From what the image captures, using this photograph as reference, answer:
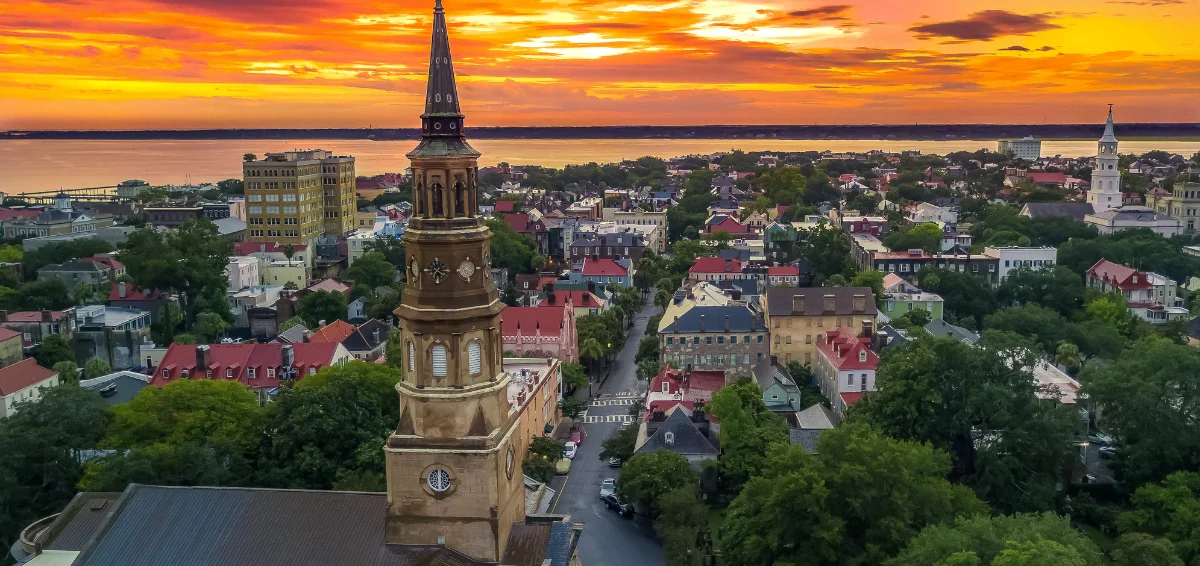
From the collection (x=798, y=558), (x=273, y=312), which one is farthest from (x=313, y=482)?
(x=273, y=312)

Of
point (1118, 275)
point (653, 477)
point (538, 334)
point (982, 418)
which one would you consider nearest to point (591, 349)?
point (538, 334)

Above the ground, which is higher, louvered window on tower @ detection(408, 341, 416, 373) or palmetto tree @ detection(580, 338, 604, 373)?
louvered window on tower @ detection(408, 341, 416, 373)

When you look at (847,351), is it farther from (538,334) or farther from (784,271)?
(784,271)

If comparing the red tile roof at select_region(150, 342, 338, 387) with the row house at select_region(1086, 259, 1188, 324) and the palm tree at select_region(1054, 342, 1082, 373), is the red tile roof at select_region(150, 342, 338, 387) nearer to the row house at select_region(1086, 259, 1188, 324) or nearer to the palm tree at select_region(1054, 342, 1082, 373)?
the palm tree at select_region(1054, 342, 1082, 373)

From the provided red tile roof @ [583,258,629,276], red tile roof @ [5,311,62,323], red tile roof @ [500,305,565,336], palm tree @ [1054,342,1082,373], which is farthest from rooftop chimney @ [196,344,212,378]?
palm tree @ [1054,342,1082,373]

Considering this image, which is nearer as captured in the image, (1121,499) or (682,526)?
(682,526)

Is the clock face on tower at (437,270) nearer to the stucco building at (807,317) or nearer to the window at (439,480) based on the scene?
the window at (439,480)

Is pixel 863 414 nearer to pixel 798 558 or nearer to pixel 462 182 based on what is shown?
pixel 798 558
